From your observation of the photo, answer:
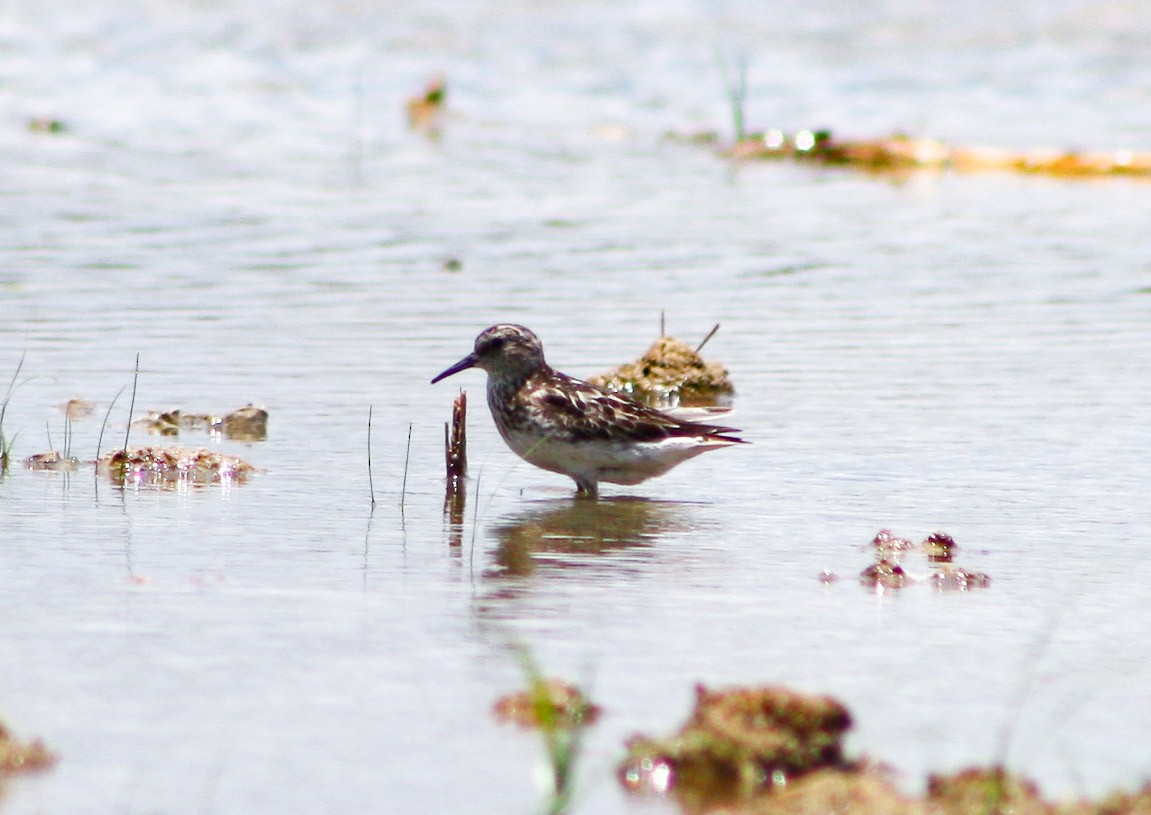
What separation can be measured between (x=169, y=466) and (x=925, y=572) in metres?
3.11

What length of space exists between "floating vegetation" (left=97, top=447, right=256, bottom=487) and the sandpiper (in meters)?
1.26

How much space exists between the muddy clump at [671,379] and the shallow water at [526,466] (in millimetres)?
322

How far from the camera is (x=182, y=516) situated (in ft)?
23.8

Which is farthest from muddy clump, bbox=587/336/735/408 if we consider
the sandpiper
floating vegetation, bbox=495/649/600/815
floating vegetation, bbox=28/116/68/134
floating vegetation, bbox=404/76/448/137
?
floating vegetation, bbox=404/76/448/137

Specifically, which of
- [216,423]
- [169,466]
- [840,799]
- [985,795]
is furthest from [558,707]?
[216,423]

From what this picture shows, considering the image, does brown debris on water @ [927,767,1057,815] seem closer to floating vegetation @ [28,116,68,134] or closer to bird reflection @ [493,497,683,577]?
bird reflection @ [493,497,683,577]

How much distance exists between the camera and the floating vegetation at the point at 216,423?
28.8 ft

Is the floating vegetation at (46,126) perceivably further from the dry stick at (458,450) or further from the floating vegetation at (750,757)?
the floating vegetation at (750,757)

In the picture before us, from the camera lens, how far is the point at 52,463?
26.1 feet

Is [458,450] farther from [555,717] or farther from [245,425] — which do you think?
[555,717]

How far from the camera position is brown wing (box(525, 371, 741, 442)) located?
329 inches

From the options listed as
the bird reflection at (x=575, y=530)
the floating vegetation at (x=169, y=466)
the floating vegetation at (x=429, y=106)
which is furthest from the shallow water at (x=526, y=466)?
the floating vegetation at (x=429, y=106)

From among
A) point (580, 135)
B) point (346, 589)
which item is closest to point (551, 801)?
point (346, 589)

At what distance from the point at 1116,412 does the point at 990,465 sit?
130 centimetres
